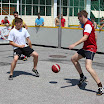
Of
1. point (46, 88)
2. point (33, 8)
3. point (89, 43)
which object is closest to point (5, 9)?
point (33, 8)

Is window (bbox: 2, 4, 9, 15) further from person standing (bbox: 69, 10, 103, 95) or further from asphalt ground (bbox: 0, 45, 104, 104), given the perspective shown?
person standing (bbox: 69, 10, 103, 95)

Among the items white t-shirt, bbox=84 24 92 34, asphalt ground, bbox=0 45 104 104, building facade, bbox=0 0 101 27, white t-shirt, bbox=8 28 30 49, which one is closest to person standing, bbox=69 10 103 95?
white t-shirt, bbox=84 24 92 34

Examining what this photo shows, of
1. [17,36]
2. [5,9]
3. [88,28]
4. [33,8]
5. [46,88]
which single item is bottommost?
[46,88]

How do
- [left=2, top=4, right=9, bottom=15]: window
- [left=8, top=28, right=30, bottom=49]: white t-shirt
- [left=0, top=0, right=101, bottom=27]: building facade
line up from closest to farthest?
[left=8, top=28, right=30, bottom=49]: white t-shirt, [left=2, top=4, right=9, bottom=15]: window, [left=0, top=0, right=101, bottom=27]: building facade

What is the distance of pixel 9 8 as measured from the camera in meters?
27.3

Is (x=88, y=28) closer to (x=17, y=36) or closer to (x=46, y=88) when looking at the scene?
(x=46, y=88)

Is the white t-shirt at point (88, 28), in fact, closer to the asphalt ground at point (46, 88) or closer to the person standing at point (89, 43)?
the person standing at point (89, 43)

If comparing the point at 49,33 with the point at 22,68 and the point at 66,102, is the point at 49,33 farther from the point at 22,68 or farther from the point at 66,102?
the point at 66,102

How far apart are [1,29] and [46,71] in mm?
8781

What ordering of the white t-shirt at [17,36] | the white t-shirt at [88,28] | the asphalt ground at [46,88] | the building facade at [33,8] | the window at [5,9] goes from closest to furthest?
the asphalt ground at [46,88]
the white t-shirt at [88,28]
the white t-shirt at [17,36]
the window at [5,9]
the building facade at [33,8]

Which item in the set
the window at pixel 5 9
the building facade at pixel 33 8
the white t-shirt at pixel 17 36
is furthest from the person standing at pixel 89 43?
the window at pixel 5 9

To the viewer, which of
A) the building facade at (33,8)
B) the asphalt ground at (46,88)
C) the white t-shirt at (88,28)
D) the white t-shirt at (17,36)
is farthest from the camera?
the building facade at (33,8)

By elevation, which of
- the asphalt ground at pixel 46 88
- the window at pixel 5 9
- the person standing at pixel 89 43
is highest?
the window at pixel 5 9

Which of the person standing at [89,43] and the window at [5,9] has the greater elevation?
the window at [5,9]
